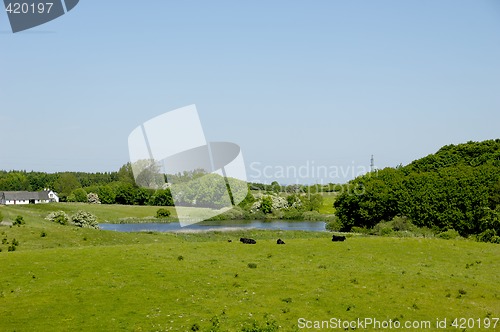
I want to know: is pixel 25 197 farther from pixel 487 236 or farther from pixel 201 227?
pixel 487 236

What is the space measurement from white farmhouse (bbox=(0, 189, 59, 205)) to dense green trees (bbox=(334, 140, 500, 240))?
130m

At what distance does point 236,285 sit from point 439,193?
5754 centimetres

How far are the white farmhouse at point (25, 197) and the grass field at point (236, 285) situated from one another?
480 ft

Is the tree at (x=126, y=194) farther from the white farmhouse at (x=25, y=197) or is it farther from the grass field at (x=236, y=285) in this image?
the grass field at (x=236, y=285)

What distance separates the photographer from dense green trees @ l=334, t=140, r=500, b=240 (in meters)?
78.0

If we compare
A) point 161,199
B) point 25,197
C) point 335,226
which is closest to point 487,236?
point 335,226

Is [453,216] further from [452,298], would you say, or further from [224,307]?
[224,307]

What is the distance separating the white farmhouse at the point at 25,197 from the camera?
179250 millimetres

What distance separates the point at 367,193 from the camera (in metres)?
89.5

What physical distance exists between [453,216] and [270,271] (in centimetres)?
5182

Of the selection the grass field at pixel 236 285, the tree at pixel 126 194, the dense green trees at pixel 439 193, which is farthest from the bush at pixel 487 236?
the tree at pixel 126 194

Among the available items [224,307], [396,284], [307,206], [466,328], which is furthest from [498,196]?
[307,206]

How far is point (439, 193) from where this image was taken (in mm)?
81250

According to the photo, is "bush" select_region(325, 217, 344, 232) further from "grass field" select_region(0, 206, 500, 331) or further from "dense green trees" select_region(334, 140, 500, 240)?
"grass field" select_region(0, 206, 500, 331)
